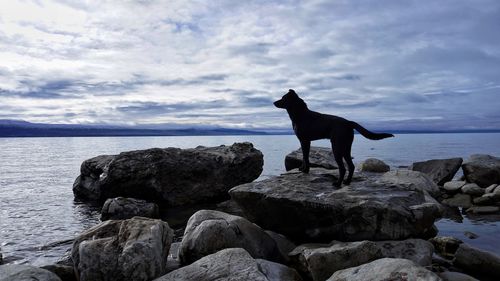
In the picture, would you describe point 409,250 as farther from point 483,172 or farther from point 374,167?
point 483,172

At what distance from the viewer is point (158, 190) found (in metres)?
19.6

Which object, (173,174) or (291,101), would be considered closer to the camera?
(291,101)

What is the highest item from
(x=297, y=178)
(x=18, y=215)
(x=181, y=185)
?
(x=297, y=178)

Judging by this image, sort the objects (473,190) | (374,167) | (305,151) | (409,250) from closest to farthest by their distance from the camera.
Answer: (409,250) → (305,151) → (473,190) → (374,167)

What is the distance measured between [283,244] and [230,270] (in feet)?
12.4

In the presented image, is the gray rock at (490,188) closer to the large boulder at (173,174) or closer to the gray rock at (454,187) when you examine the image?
the gray rock at (454,187)

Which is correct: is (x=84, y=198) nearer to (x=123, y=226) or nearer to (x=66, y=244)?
(x=66, y=244)

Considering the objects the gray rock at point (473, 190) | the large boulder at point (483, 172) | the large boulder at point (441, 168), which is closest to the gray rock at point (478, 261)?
the gray rock at point (473, 190)

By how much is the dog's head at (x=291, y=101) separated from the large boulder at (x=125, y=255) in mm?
5081

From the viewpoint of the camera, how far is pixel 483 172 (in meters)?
21.8

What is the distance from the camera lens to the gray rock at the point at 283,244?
9797mm

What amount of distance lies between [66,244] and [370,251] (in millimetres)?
10857

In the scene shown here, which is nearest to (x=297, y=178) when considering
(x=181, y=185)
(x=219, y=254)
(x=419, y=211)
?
(x=419, y=211)

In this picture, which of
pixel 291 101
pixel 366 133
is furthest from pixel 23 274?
pixel 366 133
